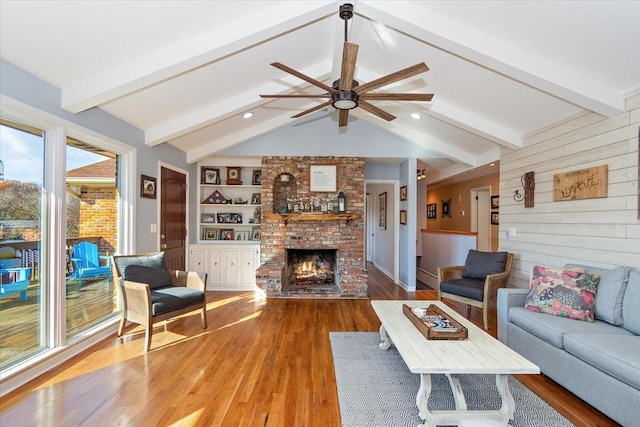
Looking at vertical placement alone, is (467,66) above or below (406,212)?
above

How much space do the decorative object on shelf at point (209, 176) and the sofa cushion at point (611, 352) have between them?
536cm

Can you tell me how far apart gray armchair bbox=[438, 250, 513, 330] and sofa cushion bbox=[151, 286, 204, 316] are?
3.08 m

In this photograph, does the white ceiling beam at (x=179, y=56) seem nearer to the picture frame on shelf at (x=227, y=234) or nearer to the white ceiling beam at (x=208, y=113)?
the white ceiling beam at (x=208, y=113)

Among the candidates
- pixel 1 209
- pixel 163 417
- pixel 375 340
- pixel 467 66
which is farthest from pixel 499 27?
pixel 1 209

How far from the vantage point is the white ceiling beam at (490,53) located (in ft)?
8.73

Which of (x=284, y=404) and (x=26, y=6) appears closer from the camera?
(x=26, y=6)

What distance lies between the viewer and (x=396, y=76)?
8.02 feet

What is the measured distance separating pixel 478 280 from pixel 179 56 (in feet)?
14.0

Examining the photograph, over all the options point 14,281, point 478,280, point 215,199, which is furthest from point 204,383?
point 215,199

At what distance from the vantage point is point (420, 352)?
6.44 ft

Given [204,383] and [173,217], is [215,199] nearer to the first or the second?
[173,217]

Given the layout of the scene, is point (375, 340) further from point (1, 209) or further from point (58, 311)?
point (1, 209)

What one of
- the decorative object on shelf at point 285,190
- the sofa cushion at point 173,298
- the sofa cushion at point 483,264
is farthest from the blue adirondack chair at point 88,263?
the sofa cushion at point 483,264

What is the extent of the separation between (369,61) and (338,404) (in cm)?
358
